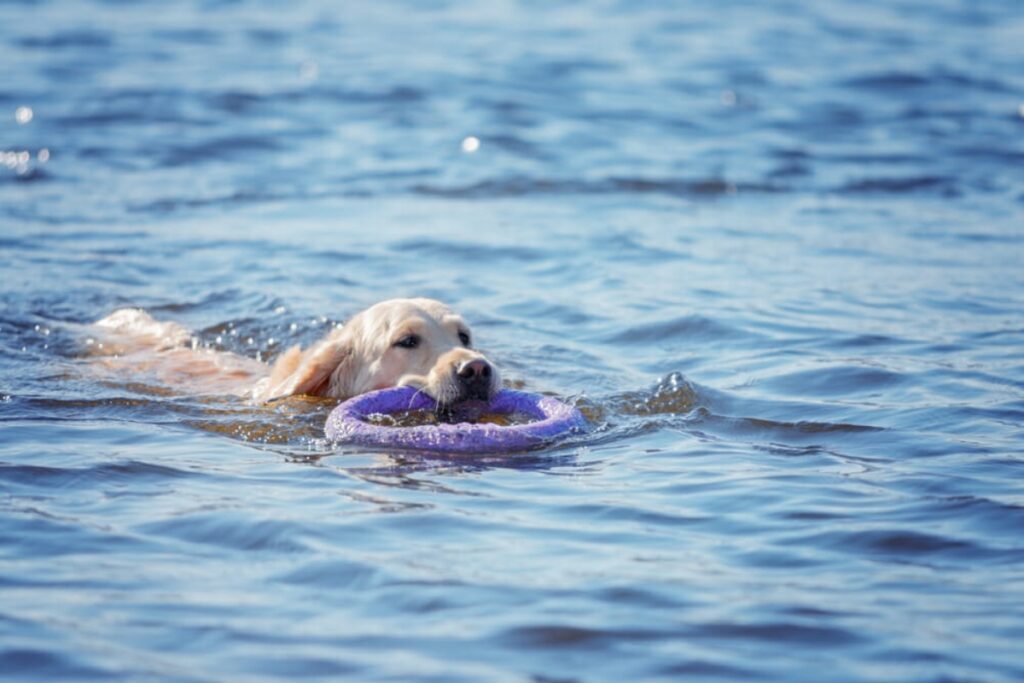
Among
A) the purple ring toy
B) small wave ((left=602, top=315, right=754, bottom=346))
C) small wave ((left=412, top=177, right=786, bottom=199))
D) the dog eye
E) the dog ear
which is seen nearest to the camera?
the purple ring toy

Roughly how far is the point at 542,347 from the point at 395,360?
1.67 meters

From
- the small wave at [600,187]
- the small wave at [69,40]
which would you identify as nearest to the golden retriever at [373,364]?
the small wave at [600,187]

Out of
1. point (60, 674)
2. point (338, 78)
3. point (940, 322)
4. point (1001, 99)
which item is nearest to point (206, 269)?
point (940, 322)

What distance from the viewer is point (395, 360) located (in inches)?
278

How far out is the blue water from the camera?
429cm

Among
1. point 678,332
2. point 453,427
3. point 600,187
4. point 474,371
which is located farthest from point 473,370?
point 600,187

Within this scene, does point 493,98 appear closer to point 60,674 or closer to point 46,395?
point 46,395

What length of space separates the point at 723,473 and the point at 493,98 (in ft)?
37.4

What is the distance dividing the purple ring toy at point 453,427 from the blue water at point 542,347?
10cm

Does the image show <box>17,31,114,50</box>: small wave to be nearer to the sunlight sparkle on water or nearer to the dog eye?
the sunlight sparkle on water

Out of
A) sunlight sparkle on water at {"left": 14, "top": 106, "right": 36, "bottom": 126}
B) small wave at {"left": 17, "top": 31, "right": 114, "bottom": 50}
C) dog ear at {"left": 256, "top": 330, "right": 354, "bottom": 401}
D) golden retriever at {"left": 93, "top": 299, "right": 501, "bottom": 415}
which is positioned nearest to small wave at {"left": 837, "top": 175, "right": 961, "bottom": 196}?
golden retriever at {"left": 93, "top": 299, "right": 501, "bottom": 415}

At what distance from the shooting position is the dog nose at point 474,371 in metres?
6.61

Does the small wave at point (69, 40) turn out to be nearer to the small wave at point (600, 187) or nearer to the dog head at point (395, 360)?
the small wave at point (600, 187)

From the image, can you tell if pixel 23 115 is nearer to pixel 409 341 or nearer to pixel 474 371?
pixel 409 341
